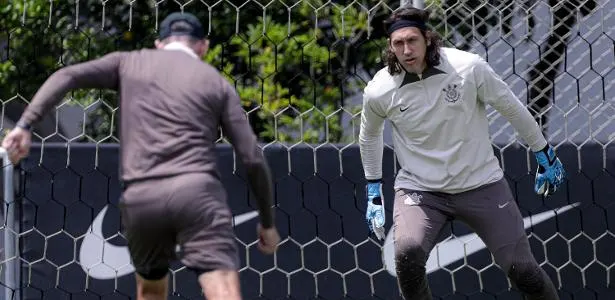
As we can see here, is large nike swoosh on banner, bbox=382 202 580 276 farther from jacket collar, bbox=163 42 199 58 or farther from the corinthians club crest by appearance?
jacket collar, bbox=163 42 199 58

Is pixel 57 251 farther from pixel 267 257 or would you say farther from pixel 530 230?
pixel 530 230

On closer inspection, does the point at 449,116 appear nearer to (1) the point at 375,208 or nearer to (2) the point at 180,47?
(1) the point at 375,208

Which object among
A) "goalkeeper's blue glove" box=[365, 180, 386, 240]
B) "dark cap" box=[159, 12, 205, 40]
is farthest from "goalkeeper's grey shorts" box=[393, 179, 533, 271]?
"dark cap" box=[159, 12, 205, 40]

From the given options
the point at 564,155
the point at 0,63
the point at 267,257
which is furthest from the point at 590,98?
the point at 0,63

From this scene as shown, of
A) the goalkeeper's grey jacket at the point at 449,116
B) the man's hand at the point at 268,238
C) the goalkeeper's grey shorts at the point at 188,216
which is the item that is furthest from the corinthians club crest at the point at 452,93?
the goalkeeper's grey shorts at the point at 188,216

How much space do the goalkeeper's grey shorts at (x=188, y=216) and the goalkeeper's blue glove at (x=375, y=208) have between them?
1.36 meters

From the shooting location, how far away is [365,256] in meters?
5.82

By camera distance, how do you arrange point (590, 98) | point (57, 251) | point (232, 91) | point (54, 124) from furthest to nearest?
point (54, 124) < point (590, 98) < point (57, 251) < point (232, 91)

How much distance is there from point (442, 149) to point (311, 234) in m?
1.02

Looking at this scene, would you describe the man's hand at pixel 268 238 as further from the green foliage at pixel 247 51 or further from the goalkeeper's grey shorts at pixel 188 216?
the green foliage at pixel 247 51

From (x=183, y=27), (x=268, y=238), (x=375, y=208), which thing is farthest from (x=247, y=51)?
(x=268, y=238)

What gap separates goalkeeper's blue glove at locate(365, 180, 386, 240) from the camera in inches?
209

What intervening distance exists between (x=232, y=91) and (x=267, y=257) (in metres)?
1.84

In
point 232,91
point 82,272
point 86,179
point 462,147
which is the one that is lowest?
point 82,272
